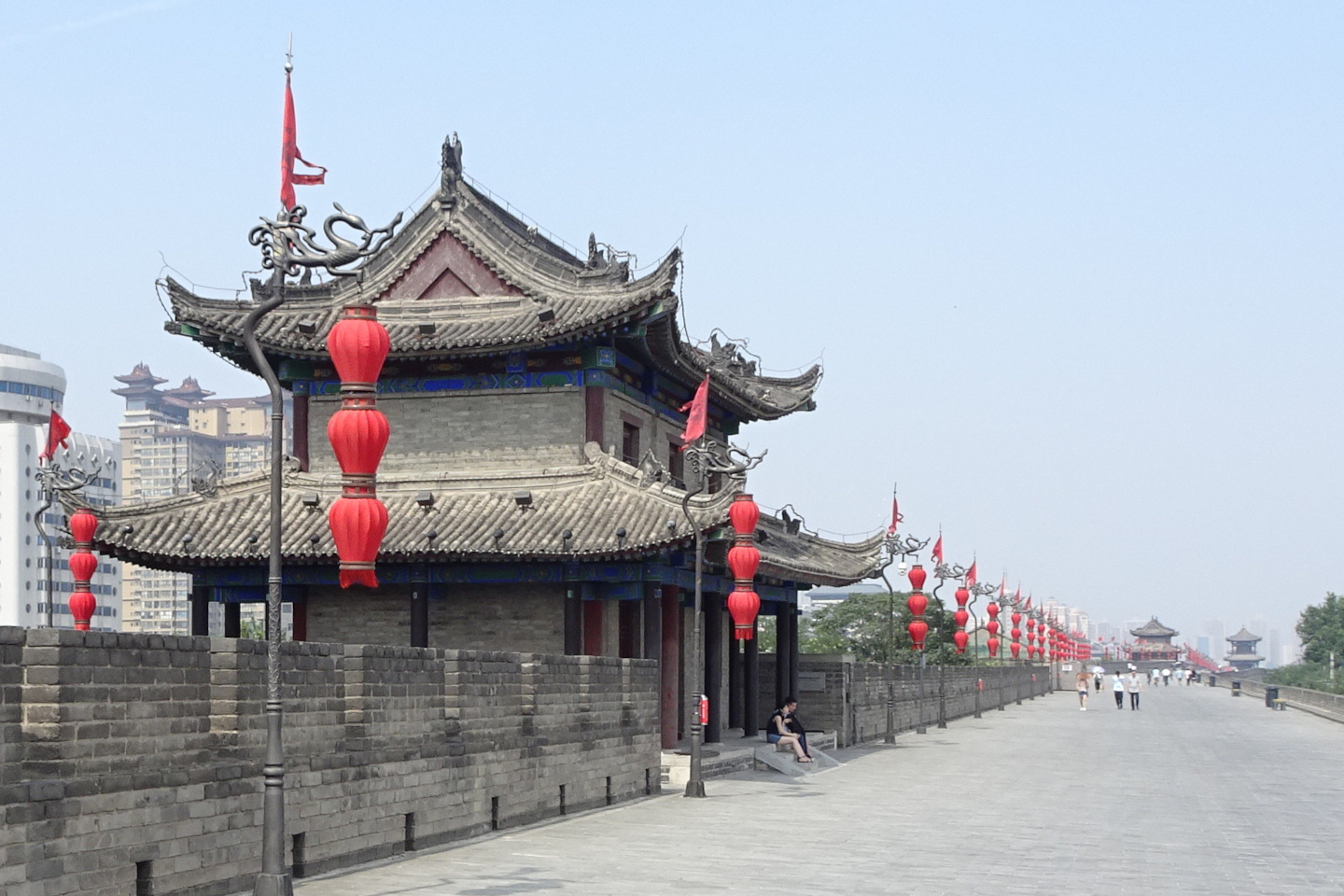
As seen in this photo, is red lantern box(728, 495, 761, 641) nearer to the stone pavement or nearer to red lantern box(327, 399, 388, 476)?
the stone pavement

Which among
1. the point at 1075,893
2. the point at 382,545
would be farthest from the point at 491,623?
the point at 1075,893

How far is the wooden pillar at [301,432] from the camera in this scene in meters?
28.9

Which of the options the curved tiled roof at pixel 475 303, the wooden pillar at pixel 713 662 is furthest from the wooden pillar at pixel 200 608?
the wooden pillar at pixel 713 662

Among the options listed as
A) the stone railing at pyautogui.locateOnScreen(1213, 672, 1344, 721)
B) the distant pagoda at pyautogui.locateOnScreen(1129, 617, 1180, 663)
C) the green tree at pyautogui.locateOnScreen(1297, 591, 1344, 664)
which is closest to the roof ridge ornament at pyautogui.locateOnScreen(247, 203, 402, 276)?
the stone railing at pyautogui.locateOnScreen(1213, 672, 1344, 721)

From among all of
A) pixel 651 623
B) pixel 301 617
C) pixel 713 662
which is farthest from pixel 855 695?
pixel 301 617

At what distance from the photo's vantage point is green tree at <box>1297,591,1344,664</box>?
4815 inches

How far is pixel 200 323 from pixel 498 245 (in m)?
5.51

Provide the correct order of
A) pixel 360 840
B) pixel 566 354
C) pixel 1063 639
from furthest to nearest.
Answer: pixel 1063 639 < pixel 566 354 < pixel 360 840

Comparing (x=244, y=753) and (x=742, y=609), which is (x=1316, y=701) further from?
(x=244, y=753)

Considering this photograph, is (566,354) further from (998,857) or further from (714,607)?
(998,857)

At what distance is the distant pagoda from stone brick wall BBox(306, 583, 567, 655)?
6425 inches

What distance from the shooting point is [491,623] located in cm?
2673

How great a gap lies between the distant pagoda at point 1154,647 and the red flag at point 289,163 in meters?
176

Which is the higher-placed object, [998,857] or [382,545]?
[382,545]
